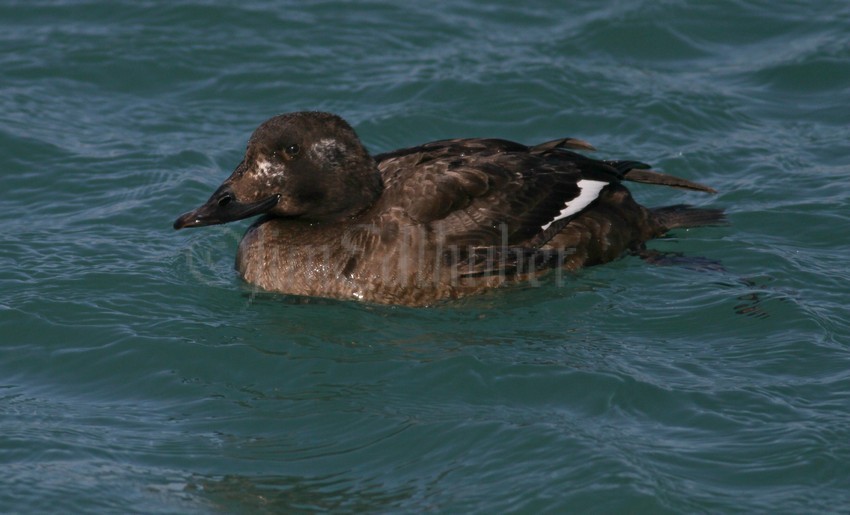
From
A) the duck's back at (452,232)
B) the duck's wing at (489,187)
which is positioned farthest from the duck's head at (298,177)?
the duck's wing at (489,187)

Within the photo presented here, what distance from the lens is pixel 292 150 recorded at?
27.3ft

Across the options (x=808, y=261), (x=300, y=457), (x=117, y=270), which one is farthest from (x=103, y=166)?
(x=808, y=261)

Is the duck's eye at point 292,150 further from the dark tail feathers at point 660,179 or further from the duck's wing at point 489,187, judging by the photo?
the dark tail feathers at point 660,179

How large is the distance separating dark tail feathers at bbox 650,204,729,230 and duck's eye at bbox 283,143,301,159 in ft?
8.76

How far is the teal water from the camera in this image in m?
6.34

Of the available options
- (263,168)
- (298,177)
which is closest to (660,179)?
(298,177)

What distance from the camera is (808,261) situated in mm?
8742

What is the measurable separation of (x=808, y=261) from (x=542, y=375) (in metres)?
2.55

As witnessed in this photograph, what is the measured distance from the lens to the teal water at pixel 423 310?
6344 mm

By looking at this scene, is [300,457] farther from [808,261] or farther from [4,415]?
[808,261]

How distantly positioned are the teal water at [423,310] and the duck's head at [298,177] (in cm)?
62

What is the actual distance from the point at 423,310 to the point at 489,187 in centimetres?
94

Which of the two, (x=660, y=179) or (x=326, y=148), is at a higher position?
(x=326, y=148)

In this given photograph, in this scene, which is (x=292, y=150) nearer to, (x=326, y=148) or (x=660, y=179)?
(x=326, y=148)
